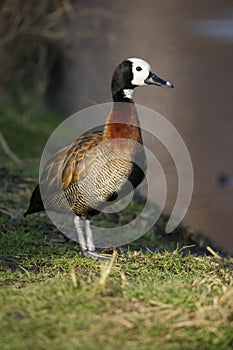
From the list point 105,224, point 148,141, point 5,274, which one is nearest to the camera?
point 5,274

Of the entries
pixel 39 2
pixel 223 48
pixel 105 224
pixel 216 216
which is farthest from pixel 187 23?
pixel 105 224

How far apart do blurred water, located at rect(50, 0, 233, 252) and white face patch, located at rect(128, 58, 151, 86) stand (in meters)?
1.73

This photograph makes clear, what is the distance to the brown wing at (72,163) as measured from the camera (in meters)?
5.16

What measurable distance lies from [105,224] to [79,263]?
147 centimetres

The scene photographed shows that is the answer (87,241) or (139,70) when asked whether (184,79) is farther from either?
(87,241)

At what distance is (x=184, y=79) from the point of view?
46.3 feet

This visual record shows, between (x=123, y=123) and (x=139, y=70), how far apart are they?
51 cm

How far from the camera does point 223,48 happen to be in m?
16.9

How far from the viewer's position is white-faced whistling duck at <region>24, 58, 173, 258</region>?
505 cm

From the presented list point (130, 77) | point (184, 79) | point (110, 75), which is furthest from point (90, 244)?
point (184, 79)

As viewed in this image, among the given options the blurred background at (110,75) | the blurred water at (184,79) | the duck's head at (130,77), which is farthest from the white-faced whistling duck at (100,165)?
the blurred background at (110,75)

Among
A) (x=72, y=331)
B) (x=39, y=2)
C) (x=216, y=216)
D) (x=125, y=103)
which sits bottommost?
(x=216, y=216)

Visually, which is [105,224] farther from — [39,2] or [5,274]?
[39,2]

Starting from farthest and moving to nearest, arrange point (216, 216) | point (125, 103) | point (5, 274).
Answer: point (216, 216) → point (125, 103) → point (5, 274)
